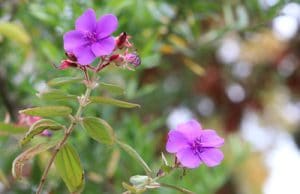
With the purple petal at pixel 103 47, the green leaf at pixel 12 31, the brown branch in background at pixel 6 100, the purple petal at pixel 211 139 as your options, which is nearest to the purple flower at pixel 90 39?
the purple petal at pixel 103 47

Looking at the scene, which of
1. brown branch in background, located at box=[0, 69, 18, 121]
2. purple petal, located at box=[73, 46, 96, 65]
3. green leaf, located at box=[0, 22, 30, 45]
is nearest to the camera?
purple petal, located at box=[73, 46, 96, 65]

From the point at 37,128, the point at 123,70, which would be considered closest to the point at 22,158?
the point at 37,128

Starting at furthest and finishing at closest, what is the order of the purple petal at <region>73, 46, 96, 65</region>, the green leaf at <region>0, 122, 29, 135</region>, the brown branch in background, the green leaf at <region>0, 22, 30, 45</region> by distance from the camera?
the brown branch in background, the green leaf at <region>0, 22, 30, 45</region>, the green leaf at <region>0, 122, 29, 135</region>, the purple petal at <region>73, 46, 96, 65</region>

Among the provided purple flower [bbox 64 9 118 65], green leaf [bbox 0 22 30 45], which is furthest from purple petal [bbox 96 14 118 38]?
green leaf [bbox 0 22 30 45]

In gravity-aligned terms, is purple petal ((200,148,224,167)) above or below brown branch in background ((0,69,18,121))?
below

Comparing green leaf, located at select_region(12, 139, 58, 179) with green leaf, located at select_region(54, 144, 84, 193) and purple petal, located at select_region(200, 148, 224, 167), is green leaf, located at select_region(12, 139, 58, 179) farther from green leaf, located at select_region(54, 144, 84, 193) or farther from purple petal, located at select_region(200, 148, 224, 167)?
purple petal, located at select_region(200, 148, 224, 167)

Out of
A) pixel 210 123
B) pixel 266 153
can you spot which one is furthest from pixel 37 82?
pixel 266 153
